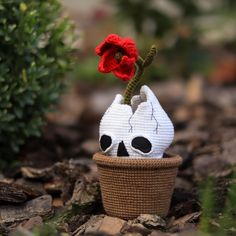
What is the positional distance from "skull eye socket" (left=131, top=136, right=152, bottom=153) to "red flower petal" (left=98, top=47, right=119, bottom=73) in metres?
0.37

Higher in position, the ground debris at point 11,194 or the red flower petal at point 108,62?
the red flower petal at point 108,62

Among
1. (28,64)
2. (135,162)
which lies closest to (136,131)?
(135,162)

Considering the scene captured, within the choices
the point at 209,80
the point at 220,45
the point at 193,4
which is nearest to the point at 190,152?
the point at 193,4

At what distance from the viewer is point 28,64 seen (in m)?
3.85

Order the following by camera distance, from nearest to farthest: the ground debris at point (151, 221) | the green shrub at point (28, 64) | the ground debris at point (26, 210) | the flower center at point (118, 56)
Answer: the ground debris at point (151, 221) → the flower center at point (118, 56) → the ground debris at point (26, 210) → the green shrub at point (28, 64)

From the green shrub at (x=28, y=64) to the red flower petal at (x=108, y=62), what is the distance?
2.71ft

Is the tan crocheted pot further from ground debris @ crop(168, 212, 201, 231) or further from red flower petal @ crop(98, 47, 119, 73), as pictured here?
red flower petal @ crop(98, 47, 119, 73)

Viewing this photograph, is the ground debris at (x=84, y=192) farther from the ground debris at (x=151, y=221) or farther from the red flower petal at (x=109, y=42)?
the red flower petal at (x=109, y=42)

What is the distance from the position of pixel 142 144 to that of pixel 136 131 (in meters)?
0.07

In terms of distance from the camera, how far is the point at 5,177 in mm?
3689

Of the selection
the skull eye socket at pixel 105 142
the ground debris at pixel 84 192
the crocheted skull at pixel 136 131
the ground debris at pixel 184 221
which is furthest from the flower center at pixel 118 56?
the ground debris at pixel 184 221

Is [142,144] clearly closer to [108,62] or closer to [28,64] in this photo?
[108,62]

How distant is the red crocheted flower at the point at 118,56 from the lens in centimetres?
281

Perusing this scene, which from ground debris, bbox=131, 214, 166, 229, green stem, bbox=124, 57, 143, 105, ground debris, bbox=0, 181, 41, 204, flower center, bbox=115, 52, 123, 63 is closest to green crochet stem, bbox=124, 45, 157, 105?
green stem, bbox=124, 57, 143, 105
